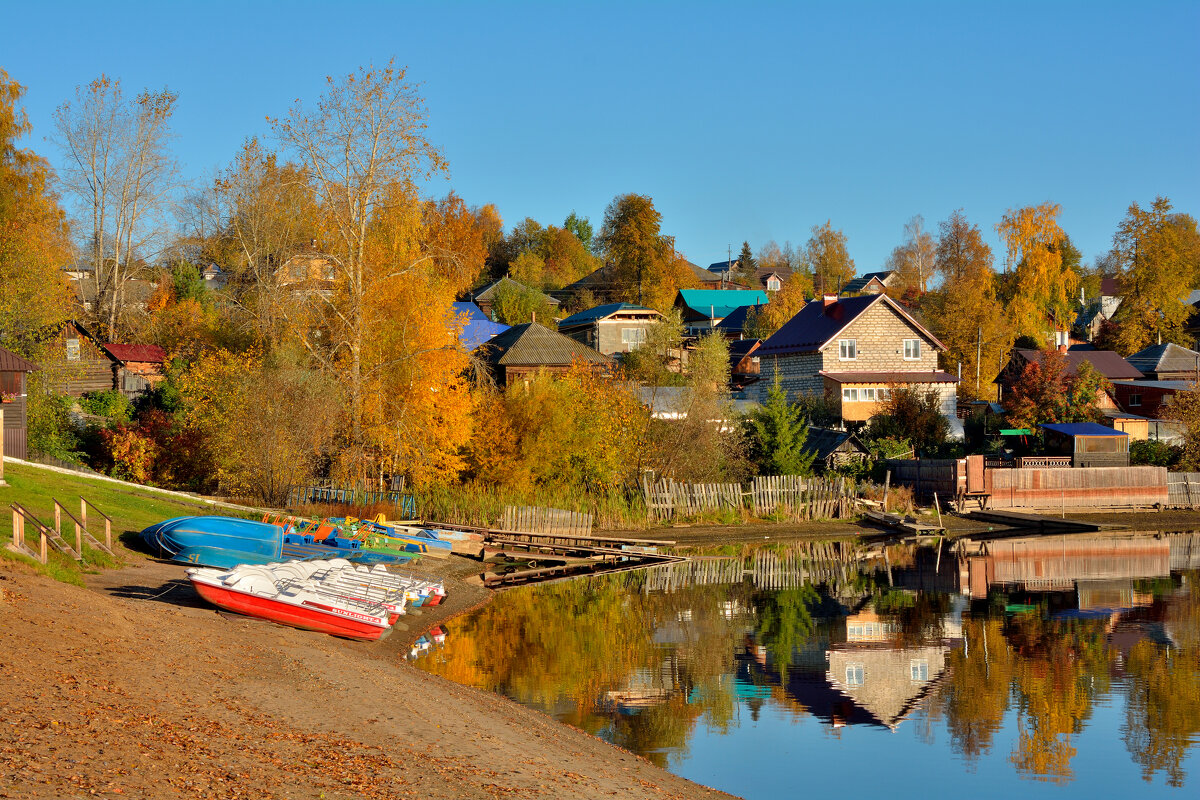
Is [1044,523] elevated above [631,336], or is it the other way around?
[631,336]

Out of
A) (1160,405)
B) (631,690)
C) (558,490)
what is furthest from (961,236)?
(631,690)

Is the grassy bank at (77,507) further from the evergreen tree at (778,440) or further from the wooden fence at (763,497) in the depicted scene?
the evergreen tree at (778,440)

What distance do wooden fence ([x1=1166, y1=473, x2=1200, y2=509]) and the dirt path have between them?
45.4m

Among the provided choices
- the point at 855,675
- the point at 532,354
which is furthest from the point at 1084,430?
the point at 855,675

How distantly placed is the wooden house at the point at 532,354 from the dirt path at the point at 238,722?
4377 centimetres

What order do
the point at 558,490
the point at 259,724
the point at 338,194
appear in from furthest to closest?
the point at 558,490, the point at 338,194, the point at 259,724

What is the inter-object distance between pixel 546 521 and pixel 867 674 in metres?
19.6

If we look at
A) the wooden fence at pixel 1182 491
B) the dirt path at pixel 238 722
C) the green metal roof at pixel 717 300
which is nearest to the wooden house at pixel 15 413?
the dirt path at pixel 238 722

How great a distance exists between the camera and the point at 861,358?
210 ft

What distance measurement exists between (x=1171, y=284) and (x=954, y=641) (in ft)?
248

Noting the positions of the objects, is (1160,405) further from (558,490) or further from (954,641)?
(954,641)

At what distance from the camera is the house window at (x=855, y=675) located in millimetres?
22198

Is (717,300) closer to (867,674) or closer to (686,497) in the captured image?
(686,497)

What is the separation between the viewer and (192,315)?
2367 inches
